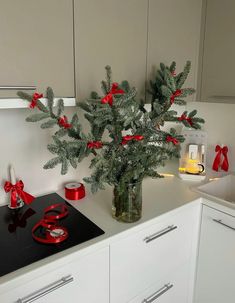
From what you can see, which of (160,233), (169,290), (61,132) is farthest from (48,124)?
(169,290)

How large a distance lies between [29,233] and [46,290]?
0.83 feet

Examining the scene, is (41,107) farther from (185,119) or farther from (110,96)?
(185,119)

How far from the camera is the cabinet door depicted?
32.8 inches

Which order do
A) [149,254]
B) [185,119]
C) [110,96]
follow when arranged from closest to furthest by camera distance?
[110,96] → [185,119] → [149,254]

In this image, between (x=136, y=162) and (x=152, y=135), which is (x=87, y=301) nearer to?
(x=136, y=162)

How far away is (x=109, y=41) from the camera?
1.09 meters

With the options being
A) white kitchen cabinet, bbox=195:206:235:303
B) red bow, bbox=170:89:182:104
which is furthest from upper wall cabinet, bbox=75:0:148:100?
white kitchen cabinet, bbox=195:206:235:303

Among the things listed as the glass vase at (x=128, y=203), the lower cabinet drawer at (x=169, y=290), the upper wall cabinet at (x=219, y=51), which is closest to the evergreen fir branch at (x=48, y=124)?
the glass vase at (x=128, y=203)

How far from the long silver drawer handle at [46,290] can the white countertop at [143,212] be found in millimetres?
71

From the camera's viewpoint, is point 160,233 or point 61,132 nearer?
point 61,132

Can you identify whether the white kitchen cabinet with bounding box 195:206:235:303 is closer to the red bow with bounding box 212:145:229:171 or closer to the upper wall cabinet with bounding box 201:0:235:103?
the red bow with bounding box 212:145:229:171

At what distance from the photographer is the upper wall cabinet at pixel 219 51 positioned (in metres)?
1.36

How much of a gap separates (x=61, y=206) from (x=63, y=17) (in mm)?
829

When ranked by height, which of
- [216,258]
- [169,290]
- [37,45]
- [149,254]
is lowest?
[169,290]
